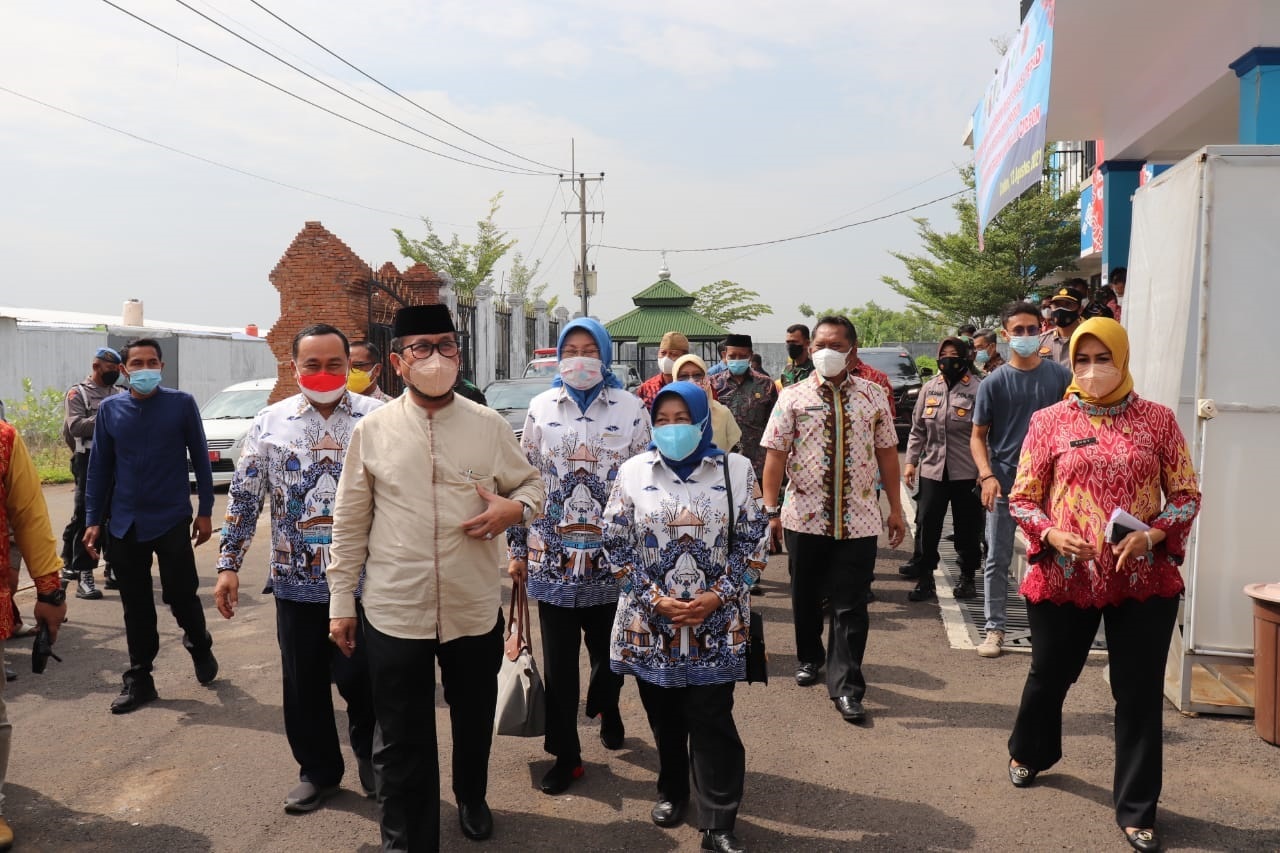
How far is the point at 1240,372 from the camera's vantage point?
5547 millimetres

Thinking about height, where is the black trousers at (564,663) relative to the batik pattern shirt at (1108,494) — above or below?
below

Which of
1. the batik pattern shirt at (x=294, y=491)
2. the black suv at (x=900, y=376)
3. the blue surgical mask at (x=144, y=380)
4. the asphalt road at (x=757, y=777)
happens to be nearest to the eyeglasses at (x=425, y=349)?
the batik pattern shirt at (x=294, y=491)

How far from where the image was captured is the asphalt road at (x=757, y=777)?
4262 millimetres

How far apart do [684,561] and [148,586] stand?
370 centimetres

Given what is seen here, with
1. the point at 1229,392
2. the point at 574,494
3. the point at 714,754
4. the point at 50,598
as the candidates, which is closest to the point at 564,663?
the point at 574,494

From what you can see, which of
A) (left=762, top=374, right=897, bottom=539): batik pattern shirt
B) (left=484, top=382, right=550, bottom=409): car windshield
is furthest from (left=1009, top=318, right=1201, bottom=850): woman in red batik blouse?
(left=484, top=382, right=550, bottom=409): car windshield

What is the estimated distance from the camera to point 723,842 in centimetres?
401

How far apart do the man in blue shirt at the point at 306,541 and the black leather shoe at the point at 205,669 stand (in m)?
2.04

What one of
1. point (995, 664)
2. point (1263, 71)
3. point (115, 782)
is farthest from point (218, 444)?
point (1263, 71)

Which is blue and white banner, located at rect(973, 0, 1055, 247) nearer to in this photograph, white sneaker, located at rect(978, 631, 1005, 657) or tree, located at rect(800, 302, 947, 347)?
white sneaker, located at rect(978, 631, 1005, 657)

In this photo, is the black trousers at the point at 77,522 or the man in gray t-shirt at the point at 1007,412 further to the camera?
the black trousers at the point at 77,522

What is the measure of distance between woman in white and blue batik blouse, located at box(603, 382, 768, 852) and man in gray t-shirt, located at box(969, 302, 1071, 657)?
290 centimetres

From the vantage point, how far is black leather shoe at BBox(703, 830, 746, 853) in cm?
400

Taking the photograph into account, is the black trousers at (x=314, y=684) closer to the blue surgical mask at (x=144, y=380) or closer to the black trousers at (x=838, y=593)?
the blue surgical mask at (x=144, y=380)
